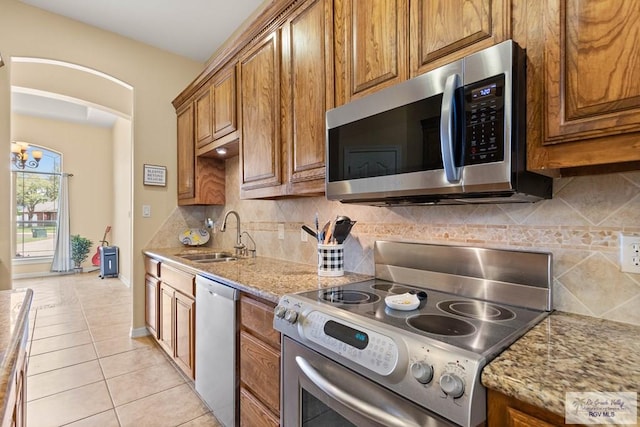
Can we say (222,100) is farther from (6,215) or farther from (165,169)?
(6,215)

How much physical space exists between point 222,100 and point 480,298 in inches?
89.3

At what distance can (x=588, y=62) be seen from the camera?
2.65 feet

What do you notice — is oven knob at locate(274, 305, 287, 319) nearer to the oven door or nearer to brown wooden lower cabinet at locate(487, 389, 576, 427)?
the oven door

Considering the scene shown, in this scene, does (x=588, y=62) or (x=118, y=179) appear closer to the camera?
(x=588, y=62)

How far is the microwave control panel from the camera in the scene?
896 mm

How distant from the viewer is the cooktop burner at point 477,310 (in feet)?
3.42

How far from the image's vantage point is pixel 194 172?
3.09 m

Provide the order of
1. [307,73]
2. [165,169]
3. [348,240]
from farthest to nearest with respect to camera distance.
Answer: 1. [165,169]
2. [348,240]
3. [307,73]

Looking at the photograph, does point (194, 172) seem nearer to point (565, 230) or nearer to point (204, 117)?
point (204, 117)

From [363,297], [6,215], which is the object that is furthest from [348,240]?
[6,215]

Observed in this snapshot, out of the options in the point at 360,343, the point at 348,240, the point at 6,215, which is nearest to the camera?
the point at 360,343

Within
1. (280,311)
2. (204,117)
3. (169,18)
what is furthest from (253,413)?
(169,18)

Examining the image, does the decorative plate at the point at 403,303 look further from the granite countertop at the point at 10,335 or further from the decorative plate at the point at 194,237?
the decorative plate at the point at 194,237

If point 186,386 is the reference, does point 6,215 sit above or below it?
above
